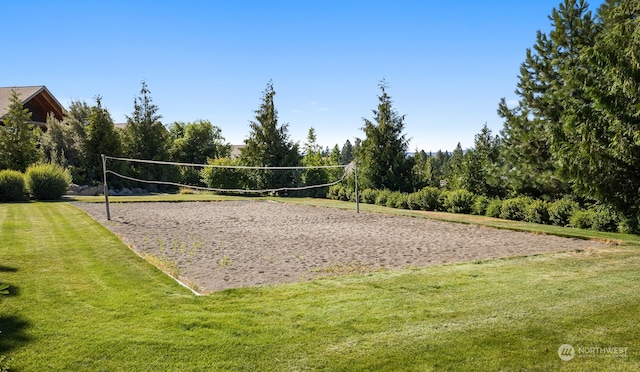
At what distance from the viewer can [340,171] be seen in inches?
1272

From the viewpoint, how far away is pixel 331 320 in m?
4.70

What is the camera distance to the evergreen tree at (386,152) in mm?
25672

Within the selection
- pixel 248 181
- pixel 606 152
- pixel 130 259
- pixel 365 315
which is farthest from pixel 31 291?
pixel 248 181

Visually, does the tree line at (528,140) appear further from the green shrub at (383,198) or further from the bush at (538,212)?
the green shrub at (383,198)

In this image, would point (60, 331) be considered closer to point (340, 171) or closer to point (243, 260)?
point (243, 260)

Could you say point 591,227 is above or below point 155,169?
below

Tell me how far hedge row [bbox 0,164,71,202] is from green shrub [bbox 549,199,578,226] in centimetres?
2391

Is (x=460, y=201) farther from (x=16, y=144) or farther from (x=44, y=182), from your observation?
(x=16, y=144)

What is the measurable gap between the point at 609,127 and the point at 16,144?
3082 cm

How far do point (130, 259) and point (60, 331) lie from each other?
406 centimetres

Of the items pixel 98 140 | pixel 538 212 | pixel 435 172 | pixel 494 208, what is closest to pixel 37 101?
pixel 98 140

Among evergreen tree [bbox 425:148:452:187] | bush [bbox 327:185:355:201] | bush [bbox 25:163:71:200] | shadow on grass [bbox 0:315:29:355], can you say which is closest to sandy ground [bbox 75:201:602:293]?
shadow on grass [bbox 0:315:29:355]
